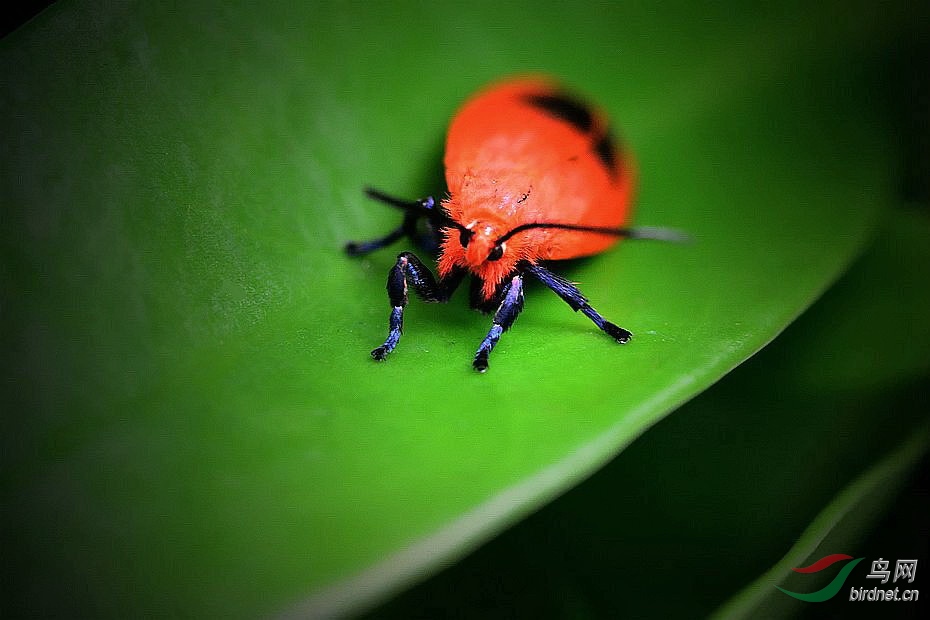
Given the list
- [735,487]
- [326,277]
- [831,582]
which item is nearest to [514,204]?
[326,277]

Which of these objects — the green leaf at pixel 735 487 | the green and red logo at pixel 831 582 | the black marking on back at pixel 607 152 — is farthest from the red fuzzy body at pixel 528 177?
the green and red logo at pixel 831 582

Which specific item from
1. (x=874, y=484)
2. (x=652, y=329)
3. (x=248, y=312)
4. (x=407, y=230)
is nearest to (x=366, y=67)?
(x=407, y=230)

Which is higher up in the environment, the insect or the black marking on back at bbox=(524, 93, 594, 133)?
the black marking on back at bbox=(524, 93, 594, 133)

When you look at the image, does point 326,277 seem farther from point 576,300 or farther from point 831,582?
point 831,582

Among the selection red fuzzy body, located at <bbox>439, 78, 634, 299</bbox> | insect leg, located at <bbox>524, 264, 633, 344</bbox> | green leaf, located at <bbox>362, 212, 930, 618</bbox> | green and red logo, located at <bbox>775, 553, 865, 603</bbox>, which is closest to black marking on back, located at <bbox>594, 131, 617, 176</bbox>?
red fuzzy body, located at <bbox>439, 78, 634, 299</bbox>

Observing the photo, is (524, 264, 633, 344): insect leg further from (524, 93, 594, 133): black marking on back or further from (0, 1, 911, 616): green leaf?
(524, 93, 594, 133): black marking on back

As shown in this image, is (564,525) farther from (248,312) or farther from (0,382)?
(0,382)
